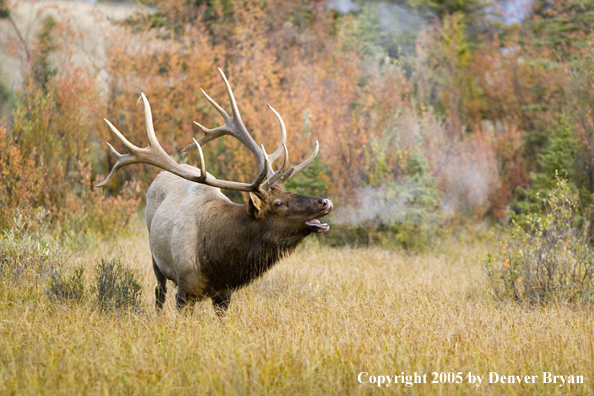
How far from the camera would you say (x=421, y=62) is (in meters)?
17.1

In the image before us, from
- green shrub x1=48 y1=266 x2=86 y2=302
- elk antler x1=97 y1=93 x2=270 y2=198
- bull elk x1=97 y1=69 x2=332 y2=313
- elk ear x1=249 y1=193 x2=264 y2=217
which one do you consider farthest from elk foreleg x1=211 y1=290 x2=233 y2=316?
green shrub x1=48 y1=266 x2=86 y2=302

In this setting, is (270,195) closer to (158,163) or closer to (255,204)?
(255,204)

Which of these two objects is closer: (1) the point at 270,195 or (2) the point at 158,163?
(1) the point at 270,195

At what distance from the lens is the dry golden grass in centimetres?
309

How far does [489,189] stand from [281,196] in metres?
6.57

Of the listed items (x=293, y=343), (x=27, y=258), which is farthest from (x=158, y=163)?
(x=293, y=343)

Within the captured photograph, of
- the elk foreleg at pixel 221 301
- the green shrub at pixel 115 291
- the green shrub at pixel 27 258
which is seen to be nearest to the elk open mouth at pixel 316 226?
the elk foreleg at pixel 221 301

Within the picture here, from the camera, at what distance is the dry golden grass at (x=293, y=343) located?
3.09 meters

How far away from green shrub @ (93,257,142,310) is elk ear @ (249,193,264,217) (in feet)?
3.72

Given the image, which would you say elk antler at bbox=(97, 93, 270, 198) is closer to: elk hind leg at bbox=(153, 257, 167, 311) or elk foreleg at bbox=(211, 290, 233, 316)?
elk foreleg at bbox=(211, 290, 233, 316)

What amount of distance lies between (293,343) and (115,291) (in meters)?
1.73

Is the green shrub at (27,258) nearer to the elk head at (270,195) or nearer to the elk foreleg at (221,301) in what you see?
the elk head at (270,195)

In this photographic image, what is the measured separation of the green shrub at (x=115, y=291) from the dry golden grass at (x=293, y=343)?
0.16 metres

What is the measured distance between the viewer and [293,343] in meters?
3.59
